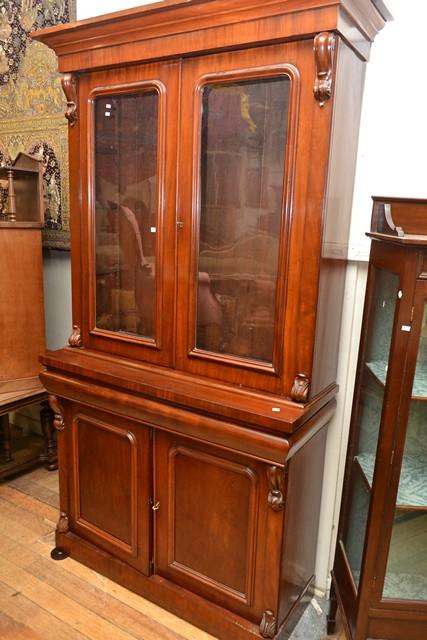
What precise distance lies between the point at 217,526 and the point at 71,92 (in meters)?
1.63

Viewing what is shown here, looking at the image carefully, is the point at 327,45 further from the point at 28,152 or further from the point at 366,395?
the point at 28,152

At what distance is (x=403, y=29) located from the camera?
1.55 metres

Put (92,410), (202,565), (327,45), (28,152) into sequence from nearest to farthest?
(327,45) < (202,565) < (92,410) < (28,152)

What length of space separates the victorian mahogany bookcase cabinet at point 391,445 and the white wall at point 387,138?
0.59 ft

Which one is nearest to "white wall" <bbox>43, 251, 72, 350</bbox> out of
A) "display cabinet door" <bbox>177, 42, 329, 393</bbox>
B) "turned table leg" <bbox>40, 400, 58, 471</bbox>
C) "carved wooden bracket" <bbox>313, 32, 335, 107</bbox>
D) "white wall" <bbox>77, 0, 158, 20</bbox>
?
"turned table leg" <bbox>40, 400, 58, 471</bbox>

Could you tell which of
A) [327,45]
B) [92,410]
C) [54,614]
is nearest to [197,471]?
[92,410]

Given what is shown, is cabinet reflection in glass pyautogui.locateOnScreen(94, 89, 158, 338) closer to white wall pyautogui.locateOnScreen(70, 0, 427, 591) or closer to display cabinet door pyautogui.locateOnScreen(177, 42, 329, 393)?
display cabinet door pyautogui.locateOnScreen(177, 42, 329, 393)

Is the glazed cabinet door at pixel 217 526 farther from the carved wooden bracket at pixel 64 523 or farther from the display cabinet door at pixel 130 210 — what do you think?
the carved wooden bracket at pixel 64 523

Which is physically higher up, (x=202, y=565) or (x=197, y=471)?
(x=197, y=471)

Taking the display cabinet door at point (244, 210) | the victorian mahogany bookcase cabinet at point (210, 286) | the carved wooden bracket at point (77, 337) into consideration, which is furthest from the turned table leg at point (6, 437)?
the display cabinet door at point (244, 210)

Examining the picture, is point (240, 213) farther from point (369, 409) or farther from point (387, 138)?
point (369, 409)

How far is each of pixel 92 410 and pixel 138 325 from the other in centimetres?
39

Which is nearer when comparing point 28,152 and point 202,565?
point 202,565

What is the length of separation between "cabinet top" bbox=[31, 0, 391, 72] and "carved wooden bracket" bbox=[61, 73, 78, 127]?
0.10 feet
